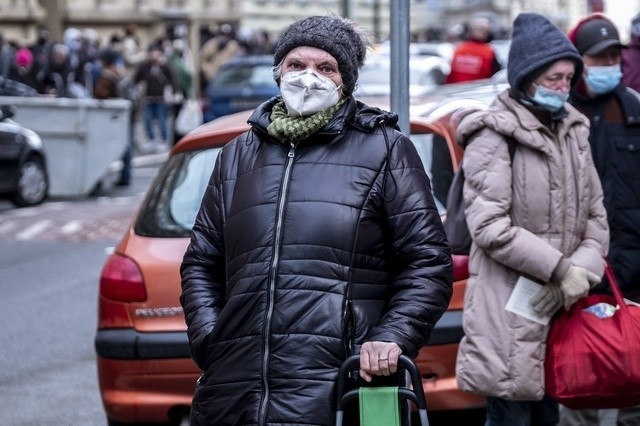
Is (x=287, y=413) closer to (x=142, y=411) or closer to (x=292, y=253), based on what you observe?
(x=292, y=253)

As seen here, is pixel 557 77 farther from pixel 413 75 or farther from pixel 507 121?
pixel 413 75

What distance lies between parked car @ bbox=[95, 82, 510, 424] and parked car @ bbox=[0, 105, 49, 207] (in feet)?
35.5

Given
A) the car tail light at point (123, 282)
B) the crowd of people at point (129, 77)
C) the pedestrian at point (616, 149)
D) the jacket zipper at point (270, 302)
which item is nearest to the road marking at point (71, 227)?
the crowd of people at point (129, 77)

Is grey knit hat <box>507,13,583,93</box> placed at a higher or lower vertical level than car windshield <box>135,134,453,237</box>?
higher

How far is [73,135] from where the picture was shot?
18.5m

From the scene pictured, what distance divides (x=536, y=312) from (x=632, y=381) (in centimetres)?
39

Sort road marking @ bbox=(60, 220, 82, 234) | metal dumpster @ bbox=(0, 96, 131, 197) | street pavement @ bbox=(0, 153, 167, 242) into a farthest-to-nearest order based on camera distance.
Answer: metal dumpster @ bbox=(0, 96, 131, 197)
road marking @ bbox=(60, 220, 82, 234)
street pavement @ bbox=(0, 153, 167, 242)

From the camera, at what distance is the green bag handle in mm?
3717

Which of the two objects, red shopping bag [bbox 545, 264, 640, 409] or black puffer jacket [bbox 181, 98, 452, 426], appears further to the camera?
red shopping bag [bbox 545, 264, 640, 409]

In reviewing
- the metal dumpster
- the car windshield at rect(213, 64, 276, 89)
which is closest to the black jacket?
the metal dumpster

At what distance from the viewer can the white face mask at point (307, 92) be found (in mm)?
3863

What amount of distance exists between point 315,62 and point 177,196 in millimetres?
2873

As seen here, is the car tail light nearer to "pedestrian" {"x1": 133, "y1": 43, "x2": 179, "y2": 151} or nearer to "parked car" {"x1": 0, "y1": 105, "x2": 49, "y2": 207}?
"parked car" {"x1": 0, "y1": 105, "x2": 49, "y2": 207}

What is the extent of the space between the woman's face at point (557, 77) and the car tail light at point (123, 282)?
2.04m
